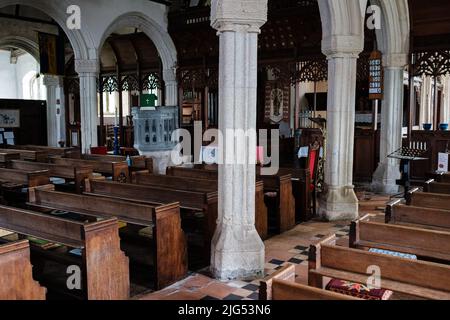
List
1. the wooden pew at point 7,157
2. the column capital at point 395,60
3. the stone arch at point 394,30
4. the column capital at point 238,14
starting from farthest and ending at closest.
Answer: the column capital at point 395,60 → the stone arch at point 394,30 → the wooden pew at point 7,157 → the column capital at point 238,14

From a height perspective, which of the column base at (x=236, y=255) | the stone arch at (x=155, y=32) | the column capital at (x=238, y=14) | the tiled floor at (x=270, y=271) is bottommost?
the tiled floor at (x=270, y=271)

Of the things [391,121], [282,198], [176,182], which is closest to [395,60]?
[391,121]

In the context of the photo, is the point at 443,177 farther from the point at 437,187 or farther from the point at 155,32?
the point at 155,32

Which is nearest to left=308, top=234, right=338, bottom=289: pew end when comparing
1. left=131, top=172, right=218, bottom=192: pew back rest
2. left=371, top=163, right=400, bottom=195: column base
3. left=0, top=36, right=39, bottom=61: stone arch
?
left=131, top=172, right=218, bottom=192: pew back rest

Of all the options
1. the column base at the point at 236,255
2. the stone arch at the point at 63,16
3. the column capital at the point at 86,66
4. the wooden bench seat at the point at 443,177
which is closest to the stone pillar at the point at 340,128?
the wooden bench seat at the point at 443,177

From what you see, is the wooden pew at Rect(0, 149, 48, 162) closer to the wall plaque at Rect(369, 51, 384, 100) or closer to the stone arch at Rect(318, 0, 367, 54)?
the stone arch at Rect(318, 0, 367, 54)

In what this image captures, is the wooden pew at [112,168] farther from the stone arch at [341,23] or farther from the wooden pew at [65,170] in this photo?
the stone arch at [341,23]

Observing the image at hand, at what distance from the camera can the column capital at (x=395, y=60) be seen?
8.63 m

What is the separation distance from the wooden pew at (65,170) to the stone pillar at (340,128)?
11.6 ft

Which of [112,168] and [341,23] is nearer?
[341,23]

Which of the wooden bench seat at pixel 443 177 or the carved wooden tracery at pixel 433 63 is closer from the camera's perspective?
the wooden bench seat at pixel 443 177

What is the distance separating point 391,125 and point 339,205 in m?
3.09

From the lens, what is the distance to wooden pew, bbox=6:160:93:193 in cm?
592

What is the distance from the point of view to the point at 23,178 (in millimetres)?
5848
